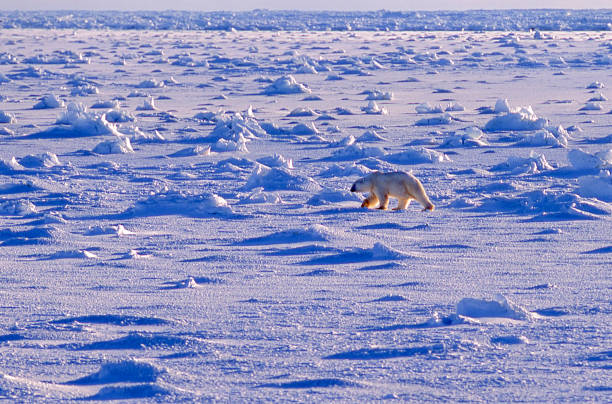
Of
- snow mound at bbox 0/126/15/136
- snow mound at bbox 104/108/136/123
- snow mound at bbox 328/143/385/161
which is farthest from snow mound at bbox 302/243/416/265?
snow mound at bbox 104/108/136/123

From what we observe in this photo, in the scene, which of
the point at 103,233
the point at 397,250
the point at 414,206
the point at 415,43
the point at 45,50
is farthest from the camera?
the point at 415,43

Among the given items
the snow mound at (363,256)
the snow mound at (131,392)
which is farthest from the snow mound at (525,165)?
the snow mound at (131,392)

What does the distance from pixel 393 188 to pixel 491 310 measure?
2.83 meters

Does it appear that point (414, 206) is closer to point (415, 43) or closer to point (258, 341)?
point (258, 341)

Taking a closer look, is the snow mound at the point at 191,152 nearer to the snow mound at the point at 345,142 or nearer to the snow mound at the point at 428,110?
the snow mound at the point at 345,142

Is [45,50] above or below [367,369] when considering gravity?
below

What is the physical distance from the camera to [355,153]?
10.2m

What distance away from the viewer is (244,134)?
11594 millimetres

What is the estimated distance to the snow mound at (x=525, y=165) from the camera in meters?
8.91

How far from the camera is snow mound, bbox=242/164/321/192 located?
8148mm

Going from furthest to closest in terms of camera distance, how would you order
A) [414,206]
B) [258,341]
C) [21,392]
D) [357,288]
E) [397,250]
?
[414,206], [397,250], [357,288], [258,341], [21,392]

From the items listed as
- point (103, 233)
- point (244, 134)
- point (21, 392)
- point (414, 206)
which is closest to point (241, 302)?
point (21, 392)

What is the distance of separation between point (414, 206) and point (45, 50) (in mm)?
28810

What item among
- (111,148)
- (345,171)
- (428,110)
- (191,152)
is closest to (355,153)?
(345,171)
